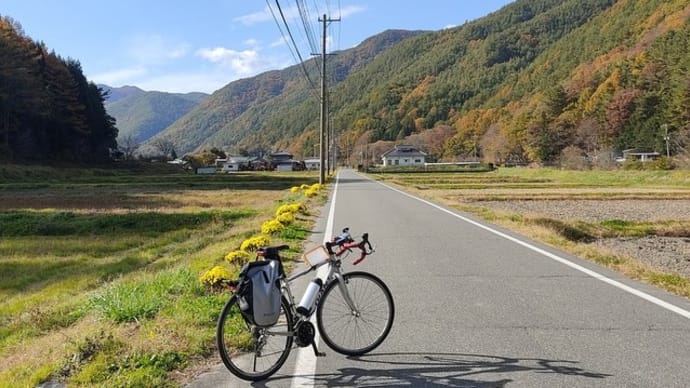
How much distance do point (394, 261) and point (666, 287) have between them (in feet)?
12.9

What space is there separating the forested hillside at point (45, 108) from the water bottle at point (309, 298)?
2625 inches

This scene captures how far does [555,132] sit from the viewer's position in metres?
86.5

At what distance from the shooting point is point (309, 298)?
4.39 metres

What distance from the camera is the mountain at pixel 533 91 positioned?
2995 inches

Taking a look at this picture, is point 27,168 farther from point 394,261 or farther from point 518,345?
point 518,345

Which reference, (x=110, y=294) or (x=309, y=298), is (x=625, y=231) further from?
(x=110, y=294)

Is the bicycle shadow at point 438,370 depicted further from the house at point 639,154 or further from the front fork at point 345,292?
the house at point 639,154

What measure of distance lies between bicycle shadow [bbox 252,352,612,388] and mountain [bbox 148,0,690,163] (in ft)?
103

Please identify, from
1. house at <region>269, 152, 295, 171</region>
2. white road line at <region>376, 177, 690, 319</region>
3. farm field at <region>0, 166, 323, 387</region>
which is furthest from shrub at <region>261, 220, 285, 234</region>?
house at <region>269, 152, 295, 171</region>

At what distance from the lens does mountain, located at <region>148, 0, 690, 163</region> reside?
7606 centimetres

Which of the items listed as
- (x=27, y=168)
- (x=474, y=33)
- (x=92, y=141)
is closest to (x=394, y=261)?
(x=27, y=168)

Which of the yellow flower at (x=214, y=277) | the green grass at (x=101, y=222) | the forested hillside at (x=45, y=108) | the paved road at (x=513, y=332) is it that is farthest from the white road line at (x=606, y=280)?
the forested hillside at (x=45, y=108)

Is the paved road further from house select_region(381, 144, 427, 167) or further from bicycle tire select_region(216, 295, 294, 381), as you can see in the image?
house select_region(381, 144, 427, 167)

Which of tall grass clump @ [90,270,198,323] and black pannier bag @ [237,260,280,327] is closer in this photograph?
black pannier bag @ [237,260,280,327]
